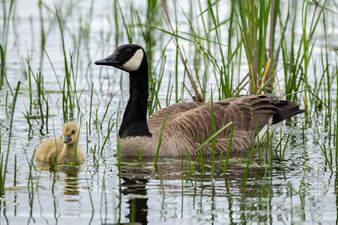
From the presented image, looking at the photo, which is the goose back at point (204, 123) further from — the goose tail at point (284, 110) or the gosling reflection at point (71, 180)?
the gosling reflection at point (71, 180)

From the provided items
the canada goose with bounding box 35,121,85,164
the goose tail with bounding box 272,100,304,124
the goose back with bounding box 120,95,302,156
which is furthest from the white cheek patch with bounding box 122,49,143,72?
the goose tail with bounding box 272,100,304,124

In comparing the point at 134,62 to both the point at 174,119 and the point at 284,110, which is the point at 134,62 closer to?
the point at 174,119

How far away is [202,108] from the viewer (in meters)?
11.0

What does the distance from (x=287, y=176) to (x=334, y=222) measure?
5.39 ft

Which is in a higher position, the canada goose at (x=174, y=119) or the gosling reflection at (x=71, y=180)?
the canada goose at (x=174, y=119)

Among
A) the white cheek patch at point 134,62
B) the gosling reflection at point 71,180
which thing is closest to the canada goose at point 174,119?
the white cheek patch at point 134,62

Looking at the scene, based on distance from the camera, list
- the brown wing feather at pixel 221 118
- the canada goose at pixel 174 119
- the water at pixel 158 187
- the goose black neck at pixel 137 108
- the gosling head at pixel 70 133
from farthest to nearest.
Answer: the brown wing feather at pixel 221 118 < the goose black neck at pixel 137 108 < the canada goose at pixel 174 119 < the gosling head at pixel 70 133 < the water at pixel 158 187

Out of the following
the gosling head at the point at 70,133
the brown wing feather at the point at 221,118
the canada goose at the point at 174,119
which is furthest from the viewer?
the brown wing feather at the point at 221,118

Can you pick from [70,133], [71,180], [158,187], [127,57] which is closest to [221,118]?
[127,57]

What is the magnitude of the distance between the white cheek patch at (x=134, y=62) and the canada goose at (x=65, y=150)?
1.10 metres

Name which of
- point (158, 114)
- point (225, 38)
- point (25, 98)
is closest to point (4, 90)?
point (25, 98)

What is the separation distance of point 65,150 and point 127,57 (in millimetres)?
1346

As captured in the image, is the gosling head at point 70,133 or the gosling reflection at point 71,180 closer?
the gosling reflection at point 71,180

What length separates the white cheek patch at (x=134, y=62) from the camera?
10.6 metres
